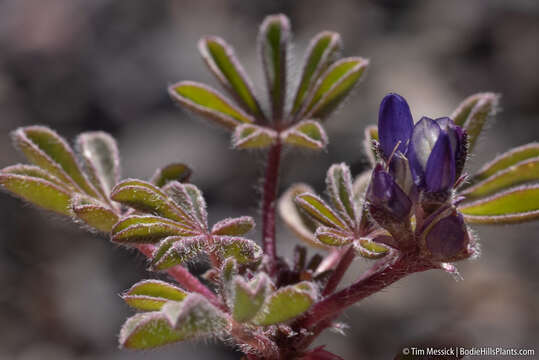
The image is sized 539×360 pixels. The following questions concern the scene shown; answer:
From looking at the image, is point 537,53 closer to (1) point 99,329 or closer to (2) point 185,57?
(2) point 185,57

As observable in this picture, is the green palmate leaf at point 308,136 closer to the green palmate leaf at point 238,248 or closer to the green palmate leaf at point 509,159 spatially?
the green palmate leaf at point 238,248

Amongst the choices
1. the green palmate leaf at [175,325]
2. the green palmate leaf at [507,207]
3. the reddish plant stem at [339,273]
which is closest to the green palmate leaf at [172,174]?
the reddish plant stem at [339,273]

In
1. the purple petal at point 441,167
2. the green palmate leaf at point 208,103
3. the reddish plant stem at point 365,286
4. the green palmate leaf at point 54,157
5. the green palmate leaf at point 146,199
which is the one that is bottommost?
the reddish plant stem at point 365,286

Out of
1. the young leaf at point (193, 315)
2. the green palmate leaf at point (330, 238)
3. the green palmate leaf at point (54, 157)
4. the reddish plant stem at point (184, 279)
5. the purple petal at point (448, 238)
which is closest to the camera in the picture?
the young leaf at point (193, 315)

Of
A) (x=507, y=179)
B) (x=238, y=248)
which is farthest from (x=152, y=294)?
(x=507, y=179)

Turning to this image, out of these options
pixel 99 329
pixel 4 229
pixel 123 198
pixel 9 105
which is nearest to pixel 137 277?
pixel 99 329

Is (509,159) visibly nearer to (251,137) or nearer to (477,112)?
(477,112)

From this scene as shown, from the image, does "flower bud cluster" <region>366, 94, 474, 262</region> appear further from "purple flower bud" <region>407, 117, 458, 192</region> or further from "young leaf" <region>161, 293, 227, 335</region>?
"young leaf" <region>161, 293, 227, 335</region>
